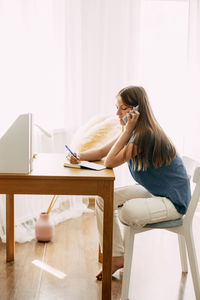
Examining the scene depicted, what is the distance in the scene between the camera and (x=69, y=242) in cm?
298

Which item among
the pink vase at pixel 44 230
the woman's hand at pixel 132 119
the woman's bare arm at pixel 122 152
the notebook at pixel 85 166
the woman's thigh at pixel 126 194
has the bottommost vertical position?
the pink vase at pixel 44 230

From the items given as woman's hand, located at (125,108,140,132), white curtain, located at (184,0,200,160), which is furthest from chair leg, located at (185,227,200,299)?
white curtain, located at (184,0,200,160)

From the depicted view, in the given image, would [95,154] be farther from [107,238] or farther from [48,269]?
[48,269]

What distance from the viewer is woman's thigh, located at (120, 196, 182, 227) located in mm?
2059

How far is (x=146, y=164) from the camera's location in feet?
7.09

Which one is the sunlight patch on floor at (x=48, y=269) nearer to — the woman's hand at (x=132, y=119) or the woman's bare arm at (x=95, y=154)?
the woman's bare arm at (x=95, y=154)

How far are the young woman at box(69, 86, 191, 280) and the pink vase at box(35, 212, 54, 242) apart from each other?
76cm

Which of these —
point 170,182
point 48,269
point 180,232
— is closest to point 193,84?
point 170,182

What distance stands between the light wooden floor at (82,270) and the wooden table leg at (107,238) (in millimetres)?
180

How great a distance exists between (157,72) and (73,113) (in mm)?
945

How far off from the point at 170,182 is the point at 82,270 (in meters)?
0.81

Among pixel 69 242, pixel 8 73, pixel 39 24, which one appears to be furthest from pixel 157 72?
pixel 69 242

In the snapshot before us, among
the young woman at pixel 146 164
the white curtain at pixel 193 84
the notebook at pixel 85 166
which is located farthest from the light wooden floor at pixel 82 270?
the white curtain at pixel 193 84

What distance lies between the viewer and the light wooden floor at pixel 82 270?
87.6 inches
